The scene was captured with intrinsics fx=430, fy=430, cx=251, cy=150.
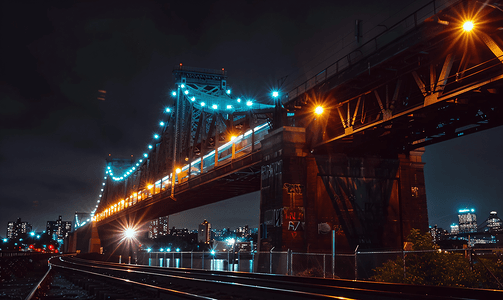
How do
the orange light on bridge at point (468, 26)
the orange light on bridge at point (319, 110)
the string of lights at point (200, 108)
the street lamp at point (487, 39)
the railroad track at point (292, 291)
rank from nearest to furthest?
the railroad track at point (292, 291) < the street lamp at point (487, 39) < the orange light on bridge at point (468, 26) < the orange light on bridge at point (319, 110) < the string of lights at point (200, 108)

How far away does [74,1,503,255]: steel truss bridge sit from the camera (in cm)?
1652

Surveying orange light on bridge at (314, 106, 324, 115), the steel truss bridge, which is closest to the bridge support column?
the steel truss bridge

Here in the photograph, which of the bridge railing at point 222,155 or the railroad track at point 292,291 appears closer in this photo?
the railroad track at point 292,291

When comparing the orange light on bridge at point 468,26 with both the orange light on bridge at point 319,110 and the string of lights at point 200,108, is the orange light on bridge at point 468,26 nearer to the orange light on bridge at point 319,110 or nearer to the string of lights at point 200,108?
the orange light on bridge at point 319,110

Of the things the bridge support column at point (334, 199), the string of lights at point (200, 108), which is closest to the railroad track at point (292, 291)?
the bridge support column at point (334, 199)

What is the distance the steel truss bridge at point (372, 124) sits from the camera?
1652 cm

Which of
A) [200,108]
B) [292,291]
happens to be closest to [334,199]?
[292,291]

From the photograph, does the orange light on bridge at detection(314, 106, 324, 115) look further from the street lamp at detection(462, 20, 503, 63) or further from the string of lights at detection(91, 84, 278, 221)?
the street lamp at detection(462, 20, 503, 63)

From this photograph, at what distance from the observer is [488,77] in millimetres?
15609

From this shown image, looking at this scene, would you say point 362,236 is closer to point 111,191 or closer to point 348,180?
point 348,180

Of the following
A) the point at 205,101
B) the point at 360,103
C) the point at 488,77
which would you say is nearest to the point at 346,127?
the point at 360,103

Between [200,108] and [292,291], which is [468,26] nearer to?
[292,291]

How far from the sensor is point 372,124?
20656 millimetres

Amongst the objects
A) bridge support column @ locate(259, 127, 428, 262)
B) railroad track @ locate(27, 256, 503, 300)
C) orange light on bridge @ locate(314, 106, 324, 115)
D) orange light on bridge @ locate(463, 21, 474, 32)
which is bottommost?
railroad track @ locate(27, 256, 503, 300)
